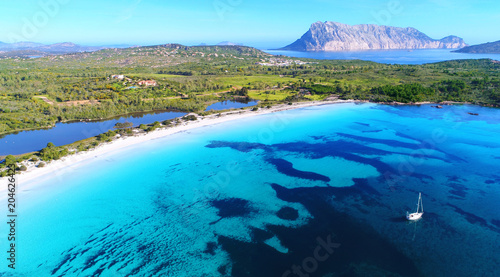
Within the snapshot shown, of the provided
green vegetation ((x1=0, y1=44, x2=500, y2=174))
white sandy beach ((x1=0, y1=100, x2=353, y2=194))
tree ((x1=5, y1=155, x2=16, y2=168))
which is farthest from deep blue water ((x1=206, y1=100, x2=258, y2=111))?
tree ((x1=5, y1=155, x2=16, y2=168))

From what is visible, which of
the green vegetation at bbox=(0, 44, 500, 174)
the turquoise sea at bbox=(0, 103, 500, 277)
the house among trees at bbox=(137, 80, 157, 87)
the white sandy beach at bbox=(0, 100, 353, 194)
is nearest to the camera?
the turquoise sea at bbox=(0, 103, 500, 277)

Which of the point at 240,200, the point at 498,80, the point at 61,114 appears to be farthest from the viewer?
the point at 498,80

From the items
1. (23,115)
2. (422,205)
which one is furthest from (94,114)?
(422,205)

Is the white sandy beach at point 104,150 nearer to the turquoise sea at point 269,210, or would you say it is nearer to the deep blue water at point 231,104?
the turquoise sea at point 269,210

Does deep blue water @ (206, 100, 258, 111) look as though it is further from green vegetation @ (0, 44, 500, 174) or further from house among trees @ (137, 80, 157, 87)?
house among trees @ (137, 80, 157, 87)

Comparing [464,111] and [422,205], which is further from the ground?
[464,111]

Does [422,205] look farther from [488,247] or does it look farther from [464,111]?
[464,111]

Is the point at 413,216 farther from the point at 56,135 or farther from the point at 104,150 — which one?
the point at 56,135
